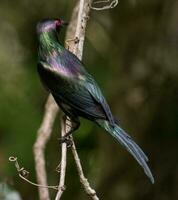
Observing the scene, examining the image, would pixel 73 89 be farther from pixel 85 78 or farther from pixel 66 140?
pixel 66 140

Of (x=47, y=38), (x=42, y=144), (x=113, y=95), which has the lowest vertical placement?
(x=113, y=95)

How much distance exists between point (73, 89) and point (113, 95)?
2.16 meters

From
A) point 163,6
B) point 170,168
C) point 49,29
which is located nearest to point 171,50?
point 163,6

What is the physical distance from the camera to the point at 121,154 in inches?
213

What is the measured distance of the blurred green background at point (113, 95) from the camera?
198 inches

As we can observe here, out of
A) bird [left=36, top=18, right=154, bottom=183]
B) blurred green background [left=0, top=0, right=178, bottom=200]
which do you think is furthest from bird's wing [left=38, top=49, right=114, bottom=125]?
blurred green background [left=0, top=0, right=178, bottom=200]

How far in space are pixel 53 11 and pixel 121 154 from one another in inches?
39.8

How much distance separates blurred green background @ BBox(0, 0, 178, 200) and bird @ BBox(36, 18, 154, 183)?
1.67 meters

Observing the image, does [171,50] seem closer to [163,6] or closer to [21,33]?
[163,6]

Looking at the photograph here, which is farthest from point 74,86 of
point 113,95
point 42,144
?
point 113,95

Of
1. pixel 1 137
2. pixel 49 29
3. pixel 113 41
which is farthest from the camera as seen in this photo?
pixel 113 41

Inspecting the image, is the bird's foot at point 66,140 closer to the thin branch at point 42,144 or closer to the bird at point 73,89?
the bird at point 73,89

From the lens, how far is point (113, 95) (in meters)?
5.33

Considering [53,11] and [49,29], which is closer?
[49,29]
